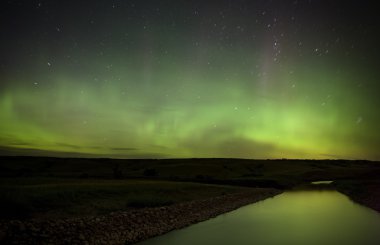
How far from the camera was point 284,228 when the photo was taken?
97.2ft

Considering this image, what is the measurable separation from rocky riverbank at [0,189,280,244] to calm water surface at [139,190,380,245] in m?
1.25

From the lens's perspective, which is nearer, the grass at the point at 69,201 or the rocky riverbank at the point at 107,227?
the rocky riverbank at the point at 107,227

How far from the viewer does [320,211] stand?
135 feet

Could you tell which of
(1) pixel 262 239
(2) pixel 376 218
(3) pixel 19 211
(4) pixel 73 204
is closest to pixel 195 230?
(1) pixel 262 239

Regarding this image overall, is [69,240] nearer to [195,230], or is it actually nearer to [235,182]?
[195,230]

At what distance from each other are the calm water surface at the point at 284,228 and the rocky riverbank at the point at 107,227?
1254 millimetres

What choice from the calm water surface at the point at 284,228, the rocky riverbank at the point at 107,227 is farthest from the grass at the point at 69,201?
the calm water surface at the point at 284,228

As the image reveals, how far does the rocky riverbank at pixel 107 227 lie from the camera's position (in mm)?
20328

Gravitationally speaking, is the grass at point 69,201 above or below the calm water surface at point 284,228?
above

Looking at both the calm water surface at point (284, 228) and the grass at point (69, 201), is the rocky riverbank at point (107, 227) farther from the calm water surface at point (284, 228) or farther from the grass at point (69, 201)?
the grass at point (69, 201)

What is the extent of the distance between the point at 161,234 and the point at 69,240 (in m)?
7.04

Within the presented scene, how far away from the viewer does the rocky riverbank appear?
2033 cm

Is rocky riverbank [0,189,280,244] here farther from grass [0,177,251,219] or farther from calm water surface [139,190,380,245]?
grass [0,177,251,219]

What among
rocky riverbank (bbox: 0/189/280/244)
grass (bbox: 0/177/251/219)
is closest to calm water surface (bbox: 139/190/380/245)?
rocky riverbank (bbox: 0/189/280/244)
